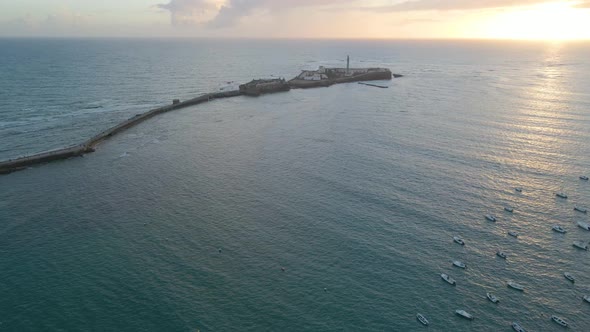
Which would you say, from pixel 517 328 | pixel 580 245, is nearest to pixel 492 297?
pixel 517 328

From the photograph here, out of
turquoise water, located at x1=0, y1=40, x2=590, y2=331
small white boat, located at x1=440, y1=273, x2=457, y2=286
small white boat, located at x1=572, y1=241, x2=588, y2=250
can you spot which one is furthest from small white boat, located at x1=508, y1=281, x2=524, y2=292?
small white boat, located at x1=572, y1=241, x2=588, y2=250

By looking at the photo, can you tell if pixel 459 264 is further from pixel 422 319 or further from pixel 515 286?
pixel 422 319

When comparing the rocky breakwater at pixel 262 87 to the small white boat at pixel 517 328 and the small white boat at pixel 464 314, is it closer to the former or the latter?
the small white boat at pixel 464 314

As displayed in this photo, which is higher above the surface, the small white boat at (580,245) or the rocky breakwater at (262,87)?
the rocky breakwater at (262,87)

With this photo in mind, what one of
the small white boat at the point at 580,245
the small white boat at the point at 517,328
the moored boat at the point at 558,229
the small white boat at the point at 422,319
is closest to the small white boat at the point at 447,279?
the small white boat at the point at 422,319

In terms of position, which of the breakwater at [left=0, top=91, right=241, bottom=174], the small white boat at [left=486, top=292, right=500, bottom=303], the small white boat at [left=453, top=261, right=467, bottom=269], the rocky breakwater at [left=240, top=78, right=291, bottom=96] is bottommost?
the small white boat at [left=486, top=292, right=500, bottom=303]

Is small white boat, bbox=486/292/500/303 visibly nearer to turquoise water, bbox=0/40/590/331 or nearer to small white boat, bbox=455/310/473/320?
turquoise water, bbox=0/40/590/331
